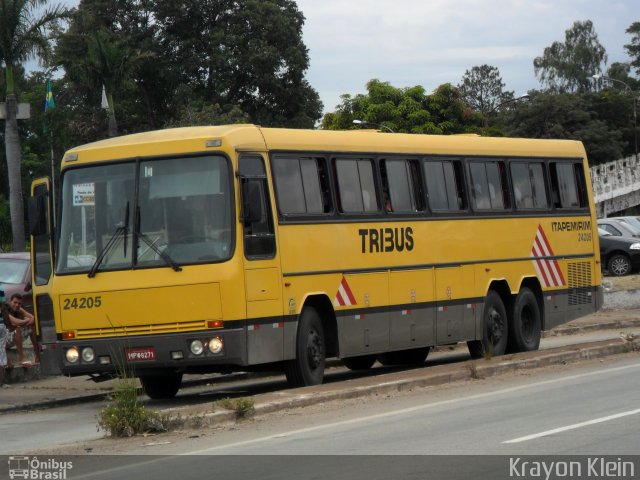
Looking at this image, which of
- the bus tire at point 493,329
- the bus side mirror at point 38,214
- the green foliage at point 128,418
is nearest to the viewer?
the green foliage at point 128,418

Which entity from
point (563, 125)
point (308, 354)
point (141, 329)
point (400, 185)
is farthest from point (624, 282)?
point (563, 125)

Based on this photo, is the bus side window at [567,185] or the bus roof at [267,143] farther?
the bus side window at [567,185]

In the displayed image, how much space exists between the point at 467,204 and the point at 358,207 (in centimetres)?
289

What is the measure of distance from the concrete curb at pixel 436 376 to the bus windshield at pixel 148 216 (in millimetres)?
1992

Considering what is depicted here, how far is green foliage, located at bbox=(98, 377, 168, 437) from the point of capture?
40.3 ft

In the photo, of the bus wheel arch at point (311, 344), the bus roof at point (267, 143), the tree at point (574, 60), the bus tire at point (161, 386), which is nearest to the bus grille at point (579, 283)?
the bus roof at point (267, 143)

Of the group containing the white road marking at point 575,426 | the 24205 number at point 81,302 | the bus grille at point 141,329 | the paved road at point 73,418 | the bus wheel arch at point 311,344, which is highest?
the 24205 number at point 81,302

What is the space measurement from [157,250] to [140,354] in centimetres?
123

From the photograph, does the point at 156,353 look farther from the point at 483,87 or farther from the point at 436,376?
the point at 483,87

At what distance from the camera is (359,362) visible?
20938 mm

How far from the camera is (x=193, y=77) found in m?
70.9

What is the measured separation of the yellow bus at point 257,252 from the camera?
15.1 m

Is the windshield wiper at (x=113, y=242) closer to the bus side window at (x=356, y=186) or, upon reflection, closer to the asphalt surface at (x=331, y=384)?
the asphalt surface at (x=331, y=384)

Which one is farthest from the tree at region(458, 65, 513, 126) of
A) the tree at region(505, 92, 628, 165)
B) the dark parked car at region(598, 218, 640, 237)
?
the dark parked car at region(598, 218, 640, 237)
